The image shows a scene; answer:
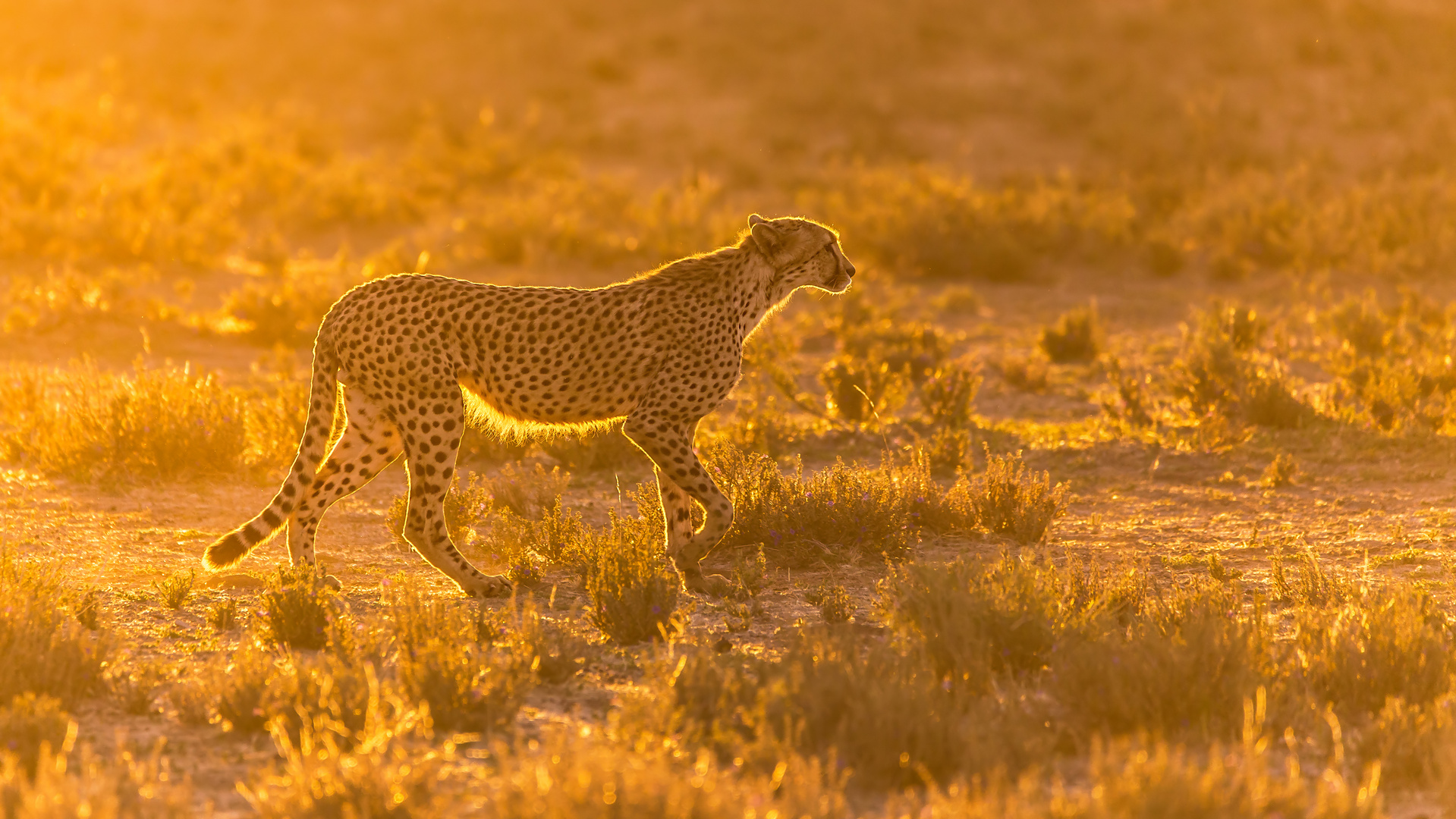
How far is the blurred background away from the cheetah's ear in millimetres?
5778

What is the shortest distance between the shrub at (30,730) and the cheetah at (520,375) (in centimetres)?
159

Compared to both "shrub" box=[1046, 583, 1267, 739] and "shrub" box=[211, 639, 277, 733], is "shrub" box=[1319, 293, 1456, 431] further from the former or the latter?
"shrub" box=[211, 639, 277, 733]

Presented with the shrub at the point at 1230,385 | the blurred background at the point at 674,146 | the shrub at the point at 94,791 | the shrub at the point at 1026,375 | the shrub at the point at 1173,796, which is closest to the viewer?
the shrub at the point at 94,791

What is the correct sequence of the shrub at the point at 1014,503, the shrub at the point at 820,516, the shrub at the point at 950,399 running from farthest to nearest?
the shrub at the point at 950,399 → the shrub at the point at 1014,503 → the shrub at the point at 820,516

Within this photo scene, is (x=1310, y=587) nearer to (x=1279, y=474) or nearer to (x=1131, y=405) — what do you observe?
(x=1279, y=474)

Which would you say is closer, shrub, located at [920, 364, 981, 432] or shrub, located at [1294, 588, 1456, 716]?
shrub, located at [1294, 588, 1456, 716]

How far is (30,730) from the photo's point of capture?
4.78 metres

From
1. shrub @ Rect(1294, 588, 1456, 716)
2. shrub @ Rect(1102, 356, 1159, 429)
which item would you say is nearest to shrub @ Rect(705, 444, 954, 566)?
shrub @ Rect(1294, 588, 1456, 716)

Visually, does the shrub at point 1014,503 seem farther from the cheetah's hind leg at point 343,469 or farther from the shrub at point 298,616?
the shrub at point 298,616

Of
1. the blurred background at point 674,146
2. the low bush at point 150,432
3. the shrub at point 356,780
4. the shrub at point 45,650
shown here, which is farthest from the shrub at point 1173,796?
the blurred background at point 674,146

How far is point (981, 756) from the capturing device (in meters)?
4.64

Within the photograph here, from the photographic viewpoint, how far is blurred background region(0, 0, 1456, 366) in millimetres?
15969

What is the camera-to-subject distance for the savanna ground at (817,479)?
4750 millimetres

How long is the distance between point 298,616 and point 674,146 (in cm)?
1823
